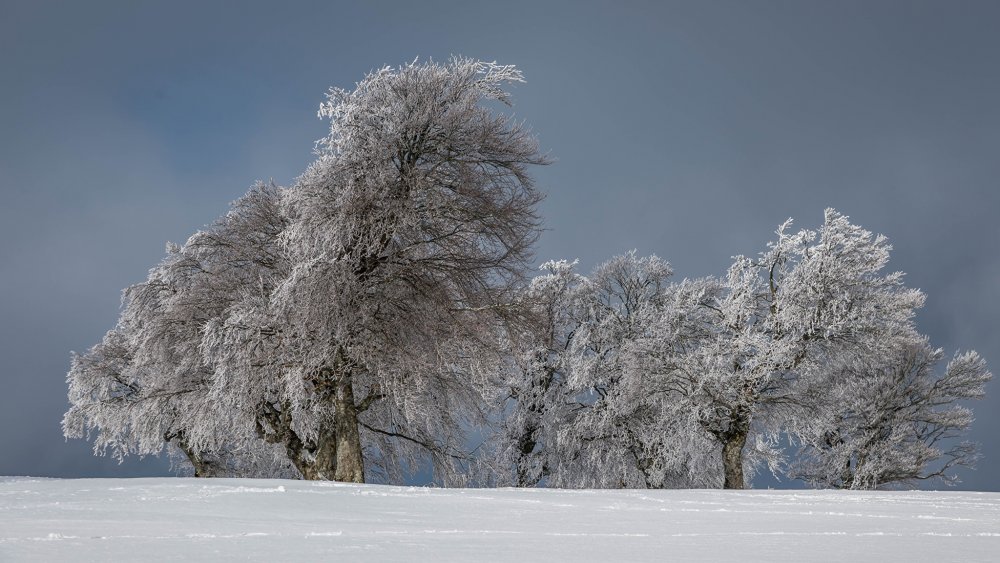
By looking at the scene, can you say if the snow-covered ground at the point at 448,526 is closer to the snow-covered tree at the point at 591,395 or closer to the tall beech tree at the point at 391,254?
the tall beech tree at the point at 391,254

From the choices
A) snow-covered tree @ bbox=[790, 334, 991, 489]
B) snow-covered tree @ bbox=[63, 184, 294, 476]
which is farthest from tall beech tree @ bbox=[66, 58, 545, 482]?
snow-covered tree @ bbox=[790, 334, 991, 489]

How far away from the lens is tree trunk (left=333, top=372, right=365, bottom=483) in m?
15.4

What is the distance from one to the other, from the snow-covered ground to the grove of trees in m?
7.21

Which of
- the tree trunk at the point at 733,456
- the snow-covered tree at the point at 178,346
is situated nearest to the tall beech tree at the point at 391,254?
the snow-covered tree at the point at 178,346

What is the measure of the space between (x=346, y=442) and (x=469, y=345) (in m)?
3.31

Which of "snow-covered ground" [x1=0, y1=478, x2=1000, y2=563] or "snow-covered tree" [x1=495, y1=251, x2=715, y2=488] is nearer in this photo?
"snow-covered ground" [x1=0, y1=478, x2=1000, y2=563]

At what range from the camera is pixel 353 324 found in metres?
13.9

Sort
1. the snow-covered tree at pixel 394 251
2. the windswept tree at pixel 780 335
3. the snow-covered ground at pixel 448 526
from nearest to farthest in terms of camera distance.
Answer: the snow-covered ground at pixel 448 526 < the snow-covered tree at pixel 394 251 < the windswept tree at pixel 780 335

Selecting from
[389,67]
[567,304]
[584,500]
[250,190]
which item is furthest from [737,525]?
[567,304]

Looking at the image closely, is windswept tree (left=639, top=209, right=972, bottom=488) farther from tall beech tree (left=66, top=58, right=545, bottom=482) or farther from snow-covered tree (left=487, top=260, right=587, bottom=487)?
tall beech tree (left=66, top=58, right=545, bottom=482)

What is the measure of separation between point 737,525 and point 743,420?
1765 cm

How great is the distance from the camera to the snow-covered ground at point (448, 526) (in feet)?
12.1

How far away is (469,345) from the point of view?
14.7 metres

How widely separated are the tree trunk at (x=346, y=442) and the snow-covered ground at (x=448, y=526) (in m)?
8.04
